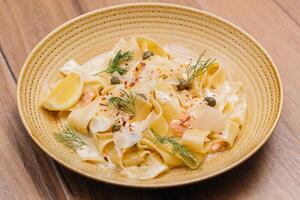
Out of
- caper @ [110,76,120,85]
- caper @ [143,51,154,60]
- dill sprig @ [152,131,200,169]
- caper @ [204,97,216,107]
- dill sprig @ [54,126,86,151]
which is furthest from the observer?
caper @ [143,51,154,60]

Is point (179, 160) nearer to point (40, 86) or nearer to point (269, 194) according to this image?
point (269, 194)

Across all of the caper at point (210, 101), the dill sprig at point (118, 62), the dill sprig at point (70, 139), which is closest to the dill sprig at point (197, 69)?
the caper at point (210, 101)

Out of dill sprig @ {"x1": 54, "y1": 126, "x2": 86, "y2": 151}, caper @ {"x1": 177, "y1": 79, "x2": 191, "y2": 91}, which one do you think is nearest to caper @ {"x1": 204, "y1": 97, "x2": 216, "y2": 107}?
caper @ {"x1": 177, "y1": 79, "x2": 191, "y2": 91}

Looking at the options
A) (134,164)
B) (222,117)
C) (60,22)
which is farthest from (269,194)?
(60,22)

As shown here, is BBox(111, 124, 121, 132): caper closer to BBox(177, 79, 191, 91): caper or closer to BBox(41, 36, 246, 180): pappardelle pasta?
BBox(41, 36, 246, 180): pappardelle pasta

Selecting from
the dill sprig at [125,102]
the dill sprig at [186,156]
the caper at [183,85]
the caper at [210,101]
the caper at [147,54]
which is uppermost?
the caper at [147,54]

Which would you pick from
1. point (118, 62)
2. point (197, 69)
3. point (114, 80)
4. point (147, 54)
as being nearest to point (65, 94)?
point (114, 80)

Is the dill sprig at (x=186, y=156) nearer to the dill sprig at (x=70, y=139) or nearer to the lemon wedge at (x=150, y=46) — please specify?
the dill sprig at (x=70, y=139)
